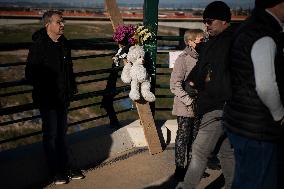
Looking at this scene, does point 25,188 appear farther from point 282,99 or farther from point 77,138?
point 282,99

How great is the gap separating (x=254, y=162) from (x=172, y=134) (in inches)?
144

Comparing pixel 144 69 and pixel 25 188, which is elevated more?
pixel 144 69

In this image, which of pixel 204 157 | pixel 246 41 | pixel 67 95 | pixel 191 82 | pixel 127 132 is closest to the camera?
pixel 246 41

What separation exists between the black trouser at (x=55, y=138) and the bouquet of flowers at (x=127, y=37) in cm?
128

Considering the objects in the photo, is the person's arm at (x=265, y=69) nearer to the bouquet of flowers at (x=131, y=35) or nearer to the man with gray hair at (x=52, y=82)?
the man with gray hair at (x=52, y=82)

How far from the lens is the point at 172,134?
20.9 ft

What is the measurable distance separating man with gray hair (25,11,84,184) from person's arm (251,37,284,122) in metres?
2.58

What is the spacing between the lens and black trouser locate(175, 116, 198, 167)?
4.97 metres

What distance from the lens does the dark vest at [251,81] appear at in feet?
8.42

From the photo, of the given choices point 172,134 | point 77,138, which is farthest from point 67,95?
point 172,134

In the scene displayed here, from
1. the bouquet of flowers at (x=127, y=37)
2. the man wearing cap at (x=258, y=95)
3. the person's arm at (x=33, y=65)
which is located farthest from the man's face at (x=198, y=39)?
the man wearing cap at (x=258, y=95)

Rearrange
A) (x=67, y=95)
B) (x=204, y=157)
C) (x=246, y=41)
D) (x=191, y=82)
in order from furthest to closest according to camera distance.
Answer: (x=67, y=95) < (x=191, y=82) < (x=204, y=157) < (x=246, y=41)

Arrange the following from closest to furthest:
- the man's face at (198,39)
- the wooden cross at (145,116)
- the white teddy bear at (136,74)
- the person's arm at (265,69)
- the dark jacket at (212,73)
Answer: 1. the person's arm at (265,69)
2. the dark jacket at (212,73)
3. the man's face at (198,39)
4. the white teddy bear at (136,74)
5. the wooden cross at (145,116)

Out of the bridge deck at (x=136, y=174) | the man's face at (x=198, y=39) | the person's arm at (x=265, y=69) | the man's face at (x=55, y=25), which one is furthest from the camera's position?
the bridge deck at (x=136, y=174)
